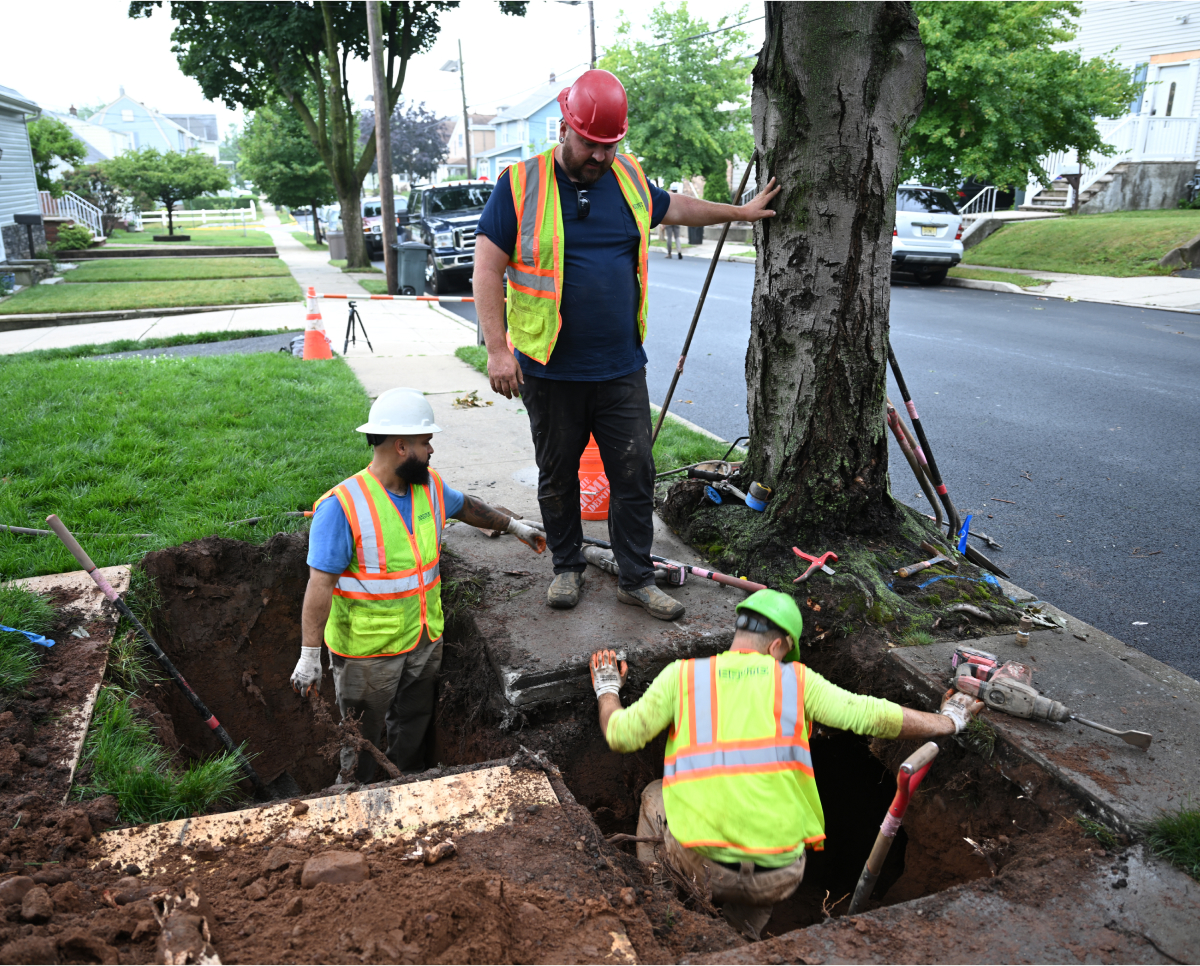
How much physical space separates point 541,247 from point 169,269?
23171mm

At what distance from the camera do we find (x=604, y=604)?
391 centimetres

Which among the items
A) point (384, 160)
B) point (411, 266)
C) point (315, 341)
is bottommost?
point (315, 341)

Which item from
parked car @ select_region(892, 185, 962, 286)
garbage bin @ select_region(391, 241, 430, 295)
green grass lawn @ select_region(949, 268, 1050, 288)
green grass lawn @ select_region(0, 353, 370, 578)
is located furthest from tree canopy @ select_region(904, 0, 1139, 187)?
green grass lawn @ select_region(0, 353, 370, 578)

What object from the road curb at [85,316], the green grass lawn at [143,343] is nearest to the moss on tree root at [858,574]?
the green grass lawn at [143,343]

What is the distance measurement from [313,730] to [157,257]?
94.1 feet

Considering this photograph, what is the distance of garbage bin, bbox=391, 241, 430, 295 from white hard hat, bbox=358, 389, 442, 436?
Answer: 15.1 meters

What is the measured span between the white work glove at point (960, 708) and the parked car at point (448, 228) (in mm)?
16308

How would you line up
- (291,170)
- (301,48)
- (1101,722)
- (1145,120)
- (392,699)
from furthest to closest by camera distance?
(291,170) < (1145,120) < (301,48) < (392,699) < (1101,722)

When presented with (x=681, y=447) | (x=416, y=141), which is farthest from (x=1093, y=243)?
(x=416, y=141)

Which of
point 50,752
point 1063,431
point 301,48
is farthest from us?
point 301,48

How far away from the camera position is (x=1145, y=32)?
25844mm

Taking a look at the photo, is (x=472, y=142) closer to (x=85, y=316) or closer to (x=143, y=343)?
(x=85, y=316)

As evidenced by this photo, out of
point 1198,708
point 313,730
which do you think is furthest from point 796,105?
point 313,730

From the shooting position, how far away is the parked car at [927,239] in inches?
697
